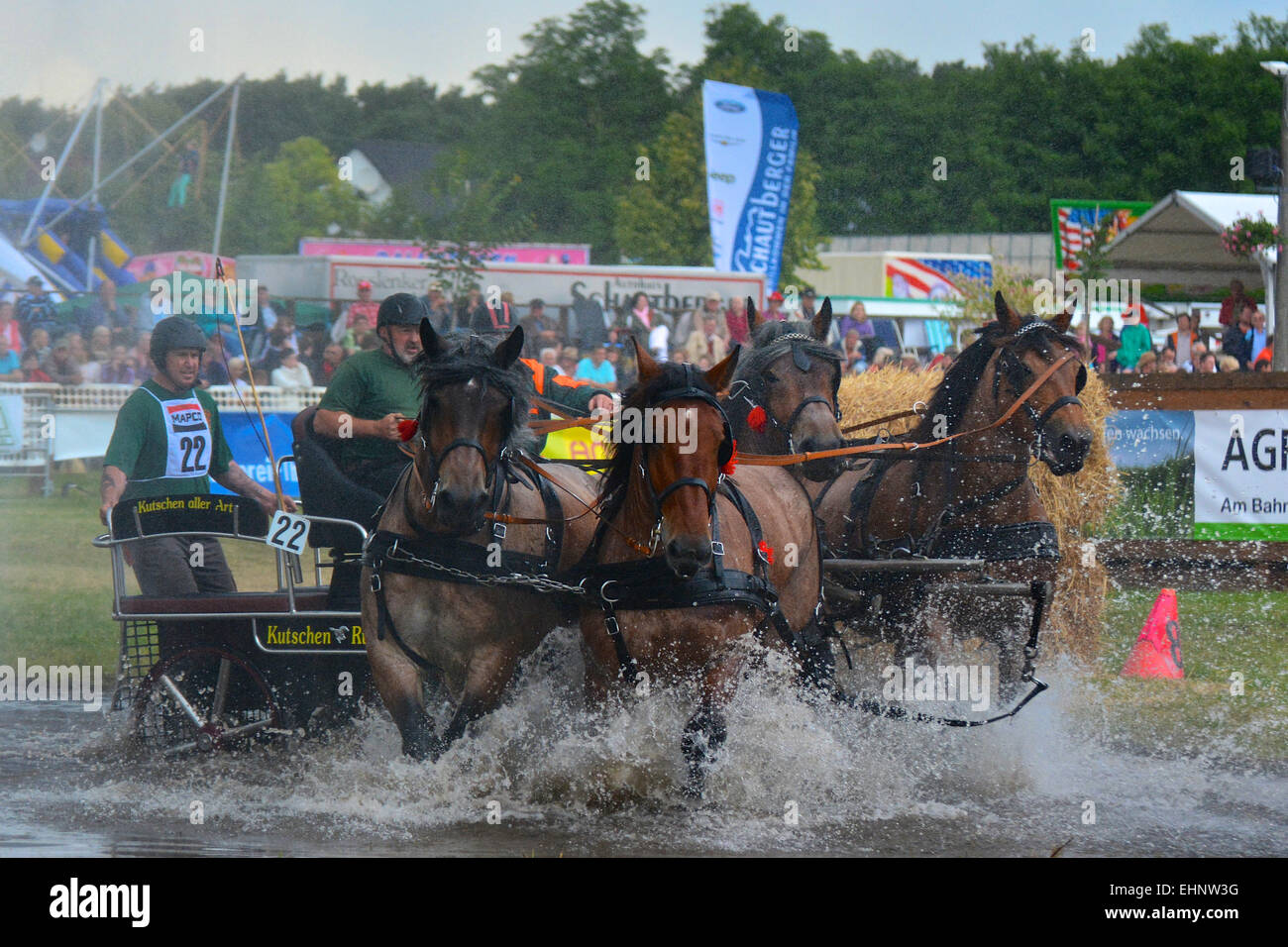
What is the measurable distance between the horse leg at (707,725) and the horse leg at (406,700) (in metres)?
0.96

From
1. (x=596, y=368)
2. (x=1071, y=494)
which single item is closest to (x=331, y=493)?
(x=1071, y=494)

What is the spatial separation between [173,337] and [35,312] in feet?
36.5

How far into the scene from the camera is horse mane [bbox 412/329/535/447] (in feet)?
17.7

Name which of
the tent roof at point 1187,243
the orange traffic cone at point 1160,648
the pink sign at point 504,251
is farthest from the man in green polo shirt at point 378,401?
the pink sign at point 504,251

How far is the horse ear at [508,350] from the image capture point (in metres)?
5.46

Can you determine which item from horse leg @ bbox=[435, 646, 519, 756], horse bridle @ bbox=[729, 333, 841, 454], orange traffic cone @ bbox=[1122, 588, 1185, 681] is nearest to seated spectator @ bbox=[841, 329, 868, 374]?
orange traffic cone @ bbox=[1122, 588, 1185, 681]

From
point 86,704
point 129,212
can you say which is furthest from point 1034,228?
point 86,704


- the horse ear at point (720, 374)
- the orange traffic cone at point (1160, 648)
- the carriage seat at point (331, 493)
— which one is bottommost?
the orange traffic cone at point (1160, 648)

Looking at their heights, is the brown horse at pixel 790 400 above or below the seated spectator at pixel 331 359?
below

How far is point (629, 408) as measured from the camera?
5.36m

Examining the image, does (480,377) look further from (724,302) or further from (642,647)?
(724,302)

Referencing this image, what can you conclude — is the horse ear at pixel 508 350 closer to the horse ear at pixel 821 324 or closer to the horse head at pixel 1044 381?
the horse ear at pixel 821 324
